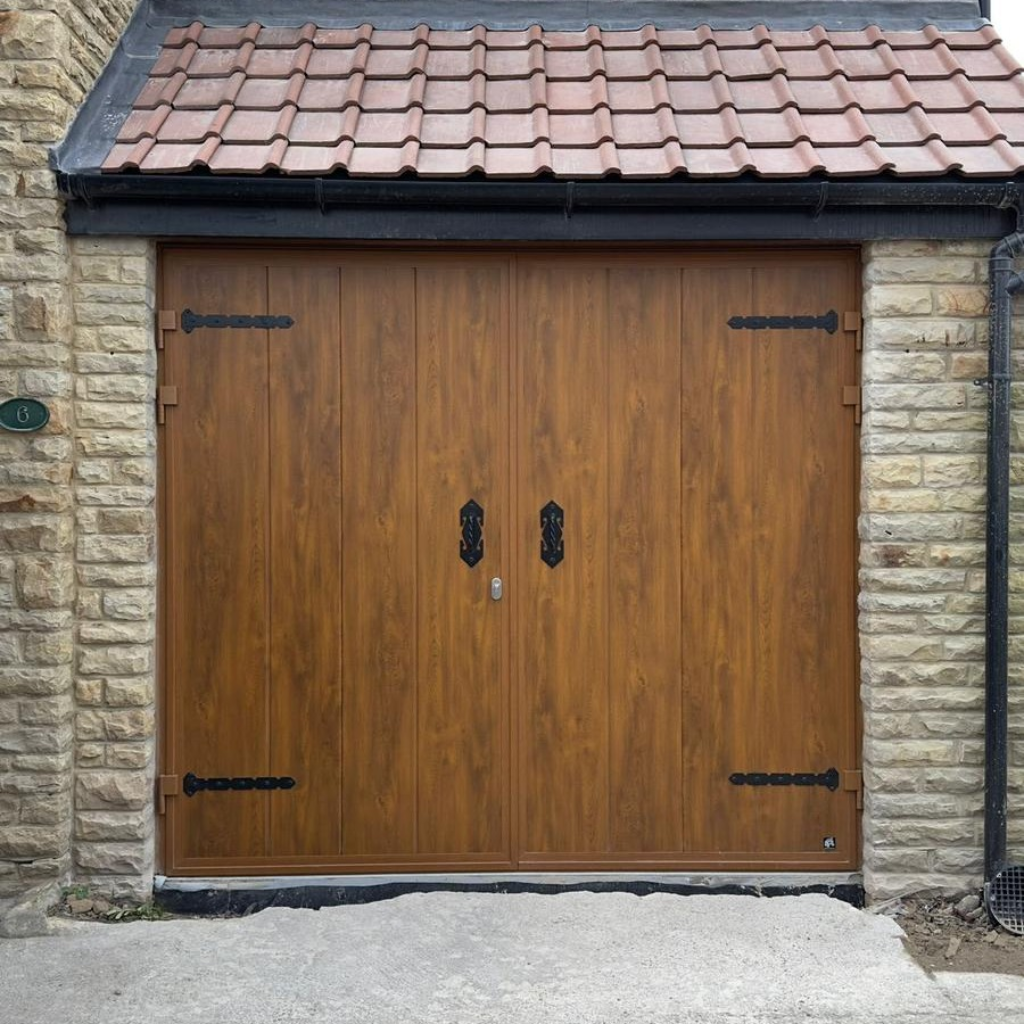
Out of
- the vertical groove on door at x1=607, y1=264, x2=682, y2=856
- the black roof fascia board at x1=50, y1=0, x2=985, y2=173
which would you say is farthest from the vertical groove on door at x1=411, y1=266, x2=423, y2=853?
the black roof fascia board at x1=50, y1=0, x2=985, y2=173

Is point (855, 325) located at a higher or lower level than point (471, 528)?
higher

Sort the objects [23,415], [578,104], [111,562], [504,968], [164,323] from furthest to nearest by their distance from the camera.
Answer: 1. [578,104]
2. [164,323]
3. [111,562]
4. [23,415]
5. [504,968]

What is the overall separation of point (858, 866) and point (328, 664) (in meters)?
2.36

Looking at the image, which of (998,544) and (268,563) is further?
(268,563)

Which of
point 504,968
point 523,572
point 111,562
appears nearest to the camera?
point 504,968

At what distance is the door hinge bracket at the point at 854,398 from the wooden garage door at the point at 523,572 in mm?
67

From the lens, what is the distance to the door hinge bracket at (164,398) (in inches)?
185

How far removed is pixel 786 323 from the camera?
4.78m

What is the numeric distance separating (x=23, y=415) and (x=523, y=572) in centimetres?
207

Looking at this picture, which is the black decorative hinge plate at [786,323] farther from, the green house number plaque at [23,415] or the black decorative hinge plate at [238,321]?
the green house number plaque at [23,415]

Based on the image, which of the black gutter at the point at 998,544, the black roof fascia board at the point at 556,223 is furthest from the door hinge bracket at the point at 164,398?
the black gutter at the point at 998,544

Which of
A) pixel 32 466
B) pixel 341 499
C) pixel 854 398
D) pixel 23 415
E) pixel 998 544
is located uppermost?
pixel 854 398

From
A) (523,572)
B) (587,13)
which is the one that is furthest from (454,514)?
(587,13)

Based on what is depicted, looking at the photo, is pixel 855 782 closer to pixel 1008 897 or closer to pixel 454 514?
pixel 1008 897
